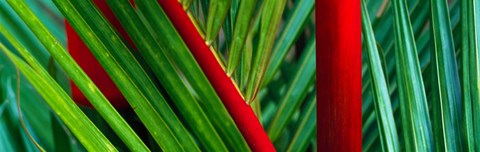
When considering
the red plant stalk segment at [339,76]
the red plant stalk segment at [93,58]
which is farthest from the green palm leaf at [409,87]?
the red plant stalk segment at [93,58]

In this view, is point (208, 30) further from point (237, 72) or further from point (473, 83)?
point (473, 83)

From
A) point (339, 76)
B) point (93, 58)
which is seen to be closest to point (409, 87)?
point (339, 76)

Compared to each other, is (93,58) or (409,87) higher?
(93,58)

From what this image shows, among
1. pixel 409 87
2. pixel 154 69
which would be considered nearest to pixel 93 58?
pixel 154 69

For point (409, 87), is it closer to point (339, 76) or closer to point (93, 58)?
point (339, 76)

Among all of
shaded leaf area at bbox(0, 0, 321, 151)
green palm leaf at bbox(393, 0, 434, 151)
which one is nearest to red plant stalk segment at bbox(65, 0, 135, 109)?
shaded leaf area at bbox(0, 0, 321, 151)

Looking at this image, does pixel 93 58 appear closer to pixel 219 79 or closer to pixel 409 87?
pixel 219 79

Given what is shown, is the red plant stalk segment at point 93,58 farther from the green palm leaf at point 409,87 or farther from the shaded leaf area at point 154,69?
the green palm leaf at point 409,87
